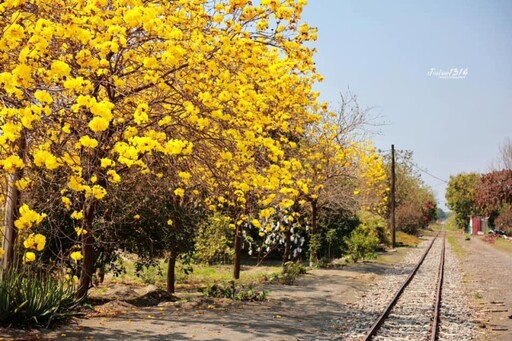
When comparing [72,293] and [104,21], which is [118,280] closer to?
[72,293]

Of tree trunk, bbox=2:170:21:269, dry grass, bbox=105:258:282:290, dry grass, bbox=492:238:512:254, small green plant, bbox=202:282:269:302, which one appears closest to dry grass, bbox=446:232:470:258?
dry grass, bbox=492:238:512:254

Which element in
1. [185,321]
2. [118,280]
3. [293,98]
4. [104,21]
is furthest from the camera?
[118,280]

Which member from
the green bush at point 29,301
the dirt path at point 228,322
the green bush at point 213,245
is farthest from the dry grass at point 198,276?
the green bush at point 29,301

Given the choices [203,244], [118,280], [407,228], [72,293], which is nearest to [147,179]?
[72,293]

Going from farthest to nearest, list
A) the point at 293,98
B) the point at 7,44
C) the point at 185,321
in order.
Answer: the point at 293,98 < the point at 185,321 < the point at 7,44

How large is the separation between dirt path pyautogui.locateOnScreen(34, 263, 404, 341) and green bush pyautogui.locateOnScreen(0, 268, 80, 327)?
1.23ft

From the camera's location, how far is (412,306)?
13867 mm

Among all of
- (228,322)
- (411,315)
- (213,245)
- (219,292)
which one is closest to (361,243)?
(213,245)

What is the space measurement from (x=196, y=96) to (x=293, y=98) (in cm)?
446

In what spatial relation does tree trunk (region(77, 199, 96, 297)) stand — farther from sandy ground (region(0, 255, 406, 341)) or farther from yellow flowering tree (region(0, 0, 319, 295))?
sandy ground (region(0, 255, 406, 341))

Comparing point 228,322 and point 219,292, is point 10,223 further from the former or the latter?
point 219,292

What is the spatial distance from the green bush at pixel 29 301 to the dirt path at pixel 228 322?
37 cm

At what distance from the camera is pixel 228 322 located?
1053 centimetres

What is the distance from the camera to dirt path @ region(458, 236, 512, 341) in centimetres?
1142
